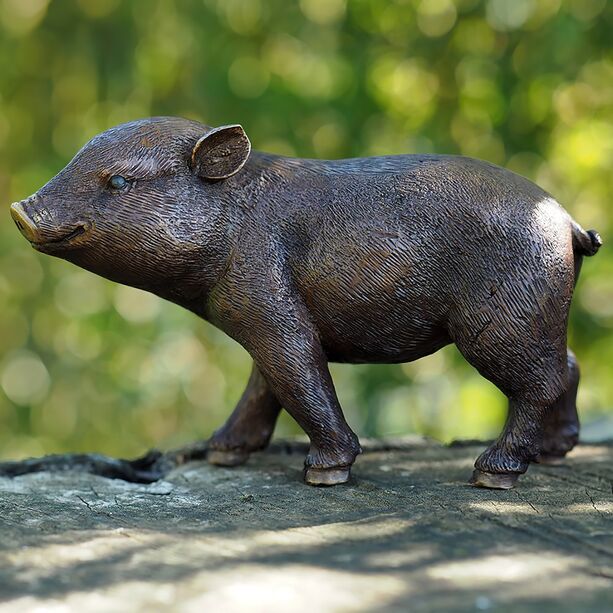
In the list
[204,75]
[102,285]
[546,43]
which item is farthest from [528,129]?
[102,285]

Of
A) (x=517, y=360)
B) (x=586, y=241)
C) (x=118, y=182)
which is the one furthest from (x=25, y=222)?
(x=586, y=241)

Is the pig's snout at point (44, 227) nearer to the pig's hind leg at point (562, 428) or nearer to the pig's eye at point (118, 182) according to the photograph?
the pig's eye at point (118, 182)

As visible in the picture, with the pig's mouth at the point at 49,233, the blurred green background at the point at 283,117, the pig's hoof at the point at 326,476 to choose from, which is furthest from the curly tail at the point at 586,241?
the blurred green background at the point at 283,117

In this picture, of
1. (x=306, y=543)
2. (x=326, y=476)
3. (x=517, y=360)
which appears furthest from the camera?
(x=326, y=476)

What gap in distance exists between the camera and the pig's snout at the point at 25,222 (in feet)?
8.20

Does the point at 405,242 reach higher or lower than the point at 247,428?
higher

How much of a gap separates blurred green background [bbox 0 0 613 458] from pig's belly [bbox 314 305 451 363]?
9.44ft

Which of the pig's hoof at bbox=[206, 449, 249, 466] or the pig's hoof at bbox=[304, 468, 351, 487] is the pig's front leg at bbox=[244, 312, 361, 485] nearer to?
the pig's hoof at bbox=[304, 468, 351, 487]

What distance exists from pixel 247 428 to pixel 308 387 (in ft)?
1.61

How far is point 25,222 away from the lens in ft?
8.23

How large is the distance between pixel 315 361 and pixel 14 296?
12.7 feet

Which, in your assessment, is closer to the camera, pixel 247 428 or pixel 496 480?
pixel 496 480

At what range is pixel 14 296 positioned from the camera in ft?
19.4

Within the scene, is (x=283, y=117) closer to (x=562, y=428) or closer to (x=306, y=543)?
(x=562, y=428)
